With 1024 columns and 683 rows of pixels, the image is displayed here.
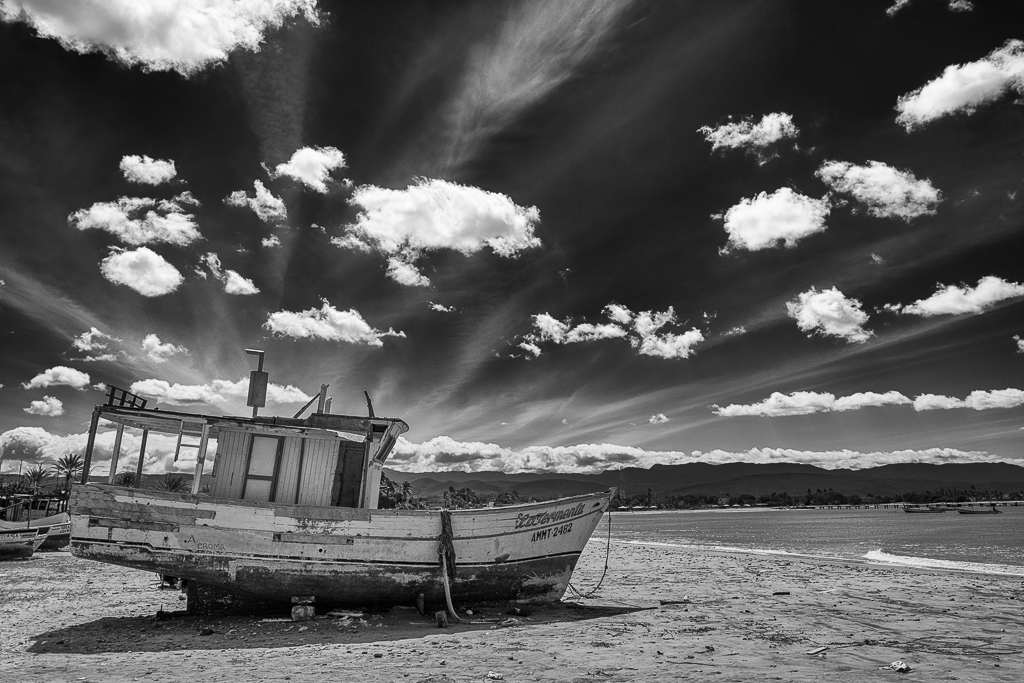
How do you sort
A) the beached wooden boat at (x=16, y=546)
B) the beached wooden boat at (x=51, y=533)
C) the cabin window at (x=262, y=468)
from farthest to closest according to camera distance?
the beached wooden boat at (x=51, y=533) → the beached wooden boat at (x=16, y=546) → the cabin window at (x=262, y=468)

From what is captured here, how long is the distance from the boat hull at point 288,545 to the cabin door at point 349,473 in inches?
48.1

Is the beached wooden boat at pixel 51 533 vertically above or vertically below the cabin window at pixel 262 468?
below

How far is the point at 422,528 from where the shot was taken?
11.3 meters

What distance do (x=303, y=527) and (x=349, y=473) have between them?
66.2 inches

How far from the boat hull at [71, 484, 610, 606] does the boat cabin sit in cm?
73

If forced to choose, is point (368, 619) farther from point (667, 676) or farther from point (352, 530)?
point (667, 676)

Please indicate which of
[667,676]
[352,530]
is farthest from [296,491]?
[667,676]

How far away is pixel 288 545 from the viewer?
10602mm

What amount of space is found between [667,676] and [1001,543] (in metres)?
53.4

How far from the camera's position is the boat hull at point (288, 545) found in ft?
33.9

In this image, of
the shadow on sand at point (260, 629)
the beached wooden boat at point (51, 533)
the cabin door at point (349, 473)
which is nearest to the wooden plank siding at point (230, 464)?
the cabin door at point (349, 473)

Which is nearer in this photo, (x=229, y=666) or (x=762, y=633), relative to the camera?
(x=229, y=666)

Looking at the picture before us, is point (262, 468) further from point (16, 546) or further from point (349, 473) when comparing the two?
point (16, 546)

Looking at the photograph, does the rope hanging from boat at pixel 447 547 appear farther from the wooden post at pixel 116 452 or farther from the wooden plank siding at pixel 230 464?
the wooden post at pixel 116 452
